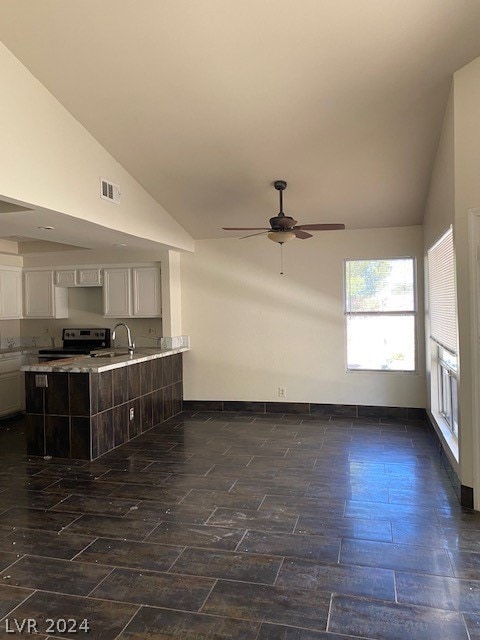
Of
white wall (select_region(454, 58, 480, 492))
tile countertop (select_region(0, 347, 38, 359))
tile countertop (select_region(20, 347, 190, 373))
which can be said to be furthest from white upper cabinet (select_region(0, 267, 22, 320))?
white wall (select_region(454, 58, 480, 492))

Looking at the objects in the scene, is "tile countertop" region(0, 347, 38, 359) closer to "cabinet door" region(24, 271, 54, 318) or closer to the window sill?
"cabinet door" region(24, 271, 54, 318)

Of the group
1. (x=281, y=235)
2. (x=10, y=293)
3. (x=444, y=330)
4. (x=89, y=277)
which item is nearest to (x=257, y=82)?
(x=281, y=235)

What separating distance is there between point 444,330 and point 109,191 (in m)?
3.38


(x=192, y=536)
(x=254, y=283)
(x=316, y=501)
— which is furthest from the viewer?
(x=254, y=283)

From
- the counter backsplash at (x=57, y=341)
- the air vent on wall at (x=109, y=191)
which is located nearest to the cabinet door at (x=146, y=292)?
the counter backsplash at (x=57, y=341)

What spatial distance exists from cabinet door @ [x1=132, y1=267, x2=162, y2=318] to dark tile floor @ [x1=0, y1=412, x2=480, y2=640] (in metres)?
2.19

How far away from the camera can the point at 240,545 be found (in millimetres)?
3008

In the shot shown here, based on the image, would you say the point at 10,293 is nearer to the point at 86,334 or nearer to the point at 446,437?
the point at 86,334


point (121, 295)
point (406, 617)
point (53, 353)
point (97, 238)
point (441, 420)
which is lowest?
point (406, 617)

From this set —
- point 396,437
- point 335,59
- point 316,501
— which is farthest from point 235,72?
point 396,437

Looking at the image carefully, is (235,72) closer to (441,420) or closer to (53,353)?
(441,420)

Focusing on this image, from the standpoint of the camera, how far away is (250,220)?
243 inches

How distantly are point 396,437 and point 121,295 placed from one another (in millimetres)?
3960

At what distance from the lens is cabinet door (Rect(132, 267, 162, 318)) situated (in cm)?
670
